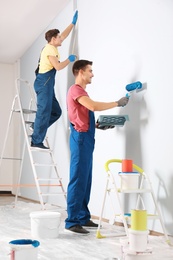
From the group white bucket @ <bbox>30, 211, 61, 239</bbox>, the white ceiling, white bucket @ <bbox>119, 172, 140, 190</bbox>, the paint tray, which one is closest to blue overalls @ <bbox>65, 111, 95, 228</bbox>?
the paint tray

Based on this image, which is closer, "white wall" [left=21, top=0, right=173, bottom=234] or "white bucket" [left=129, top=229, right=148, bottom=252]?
"white bucket" [left=129, top=229, right=148, bottom=252]

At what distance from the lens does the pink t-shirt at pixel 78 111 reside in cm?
294

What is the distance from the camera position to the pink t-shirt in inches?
116

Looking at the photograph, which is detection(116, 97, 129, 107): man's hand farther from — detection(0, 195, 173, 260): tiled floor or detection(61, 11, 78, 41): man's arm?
detection(61, 11, 78, 41): man's arm

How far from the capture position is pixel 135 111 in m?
3.09

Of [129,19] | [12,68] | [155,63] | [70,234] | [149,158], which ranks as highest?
[12,68]

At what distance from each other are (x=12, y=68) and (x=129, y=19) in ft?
13.9

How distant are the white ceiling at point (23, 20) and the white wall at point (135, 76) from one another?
568mm

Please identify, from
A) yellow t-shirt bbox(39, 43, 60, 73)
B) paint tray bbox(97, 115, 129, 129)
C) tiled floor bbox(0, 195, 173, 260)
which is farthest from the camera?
yellow t-shirt bbox(39, 43, 60, 73)

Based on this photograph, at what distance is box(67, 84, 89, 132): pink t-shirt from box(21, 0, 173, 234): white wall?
414mm

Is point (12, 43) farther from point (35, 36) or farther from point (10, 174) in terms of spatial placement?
point (10, 174)

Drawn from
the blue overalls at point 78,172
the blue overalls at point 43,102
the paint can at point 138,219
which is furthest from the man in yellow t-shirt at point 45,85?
the paint can at point 138,219

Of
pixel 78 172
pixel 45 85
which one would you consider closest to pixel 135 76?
pixel 78 172

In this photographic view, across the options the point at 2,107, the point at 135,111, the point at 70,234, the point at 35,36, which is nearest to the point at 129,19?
the point at 135,111
